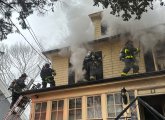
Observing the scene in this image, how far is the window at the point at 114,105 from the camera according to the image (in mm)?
9645

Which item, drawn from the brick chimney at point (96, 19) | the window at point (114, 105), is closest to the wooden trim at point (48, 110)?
the window at point (114, 105)

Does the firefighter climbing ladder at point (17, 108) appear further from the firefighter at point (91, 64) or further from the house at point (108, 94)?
the firefighter at point (91, 64)

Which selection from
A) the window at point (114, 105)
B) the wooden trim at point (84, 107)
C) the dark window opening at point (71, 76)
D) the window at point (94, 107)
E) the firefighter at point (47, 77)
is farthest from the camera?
the dark window opening at point (71, 76)

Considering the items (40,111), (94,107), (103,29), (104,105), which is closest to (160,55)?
(103,29)

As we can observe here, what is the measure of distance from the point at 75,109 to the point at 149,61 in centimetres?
433

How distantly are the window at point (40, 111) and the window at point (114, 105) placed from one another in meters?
3.02

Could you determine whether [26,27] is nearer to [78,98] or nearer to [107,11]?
[78,98]

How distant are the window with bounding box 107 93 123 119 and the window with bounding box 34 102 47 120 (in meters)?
3.02

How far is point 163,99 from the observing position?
10.3 m

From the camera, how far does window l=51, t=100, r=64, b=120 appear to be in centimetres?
1071

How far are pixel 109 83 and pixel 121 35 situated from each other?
3.90 metres

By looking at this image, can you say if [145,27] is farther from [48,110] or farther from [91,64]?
[48,110]

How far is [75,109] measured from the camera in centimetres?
1052

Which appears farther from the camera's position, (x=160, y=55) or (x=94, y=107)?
(x=160, y=55)
